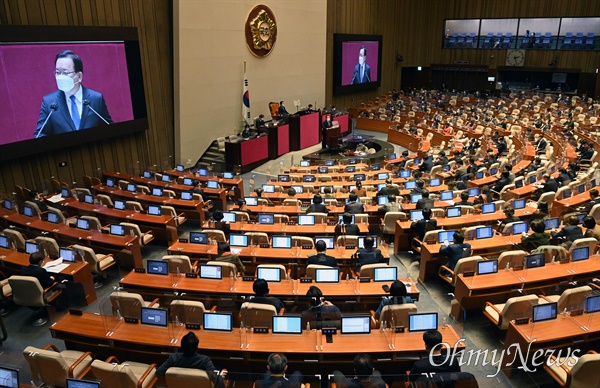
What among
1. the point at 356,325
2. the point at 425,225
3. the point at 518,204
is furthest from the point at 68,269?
the point at 518,204

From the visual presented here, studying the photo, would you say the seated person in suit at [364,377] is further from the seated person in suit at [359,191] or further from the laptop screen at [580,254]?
the seated person in suit at [359,191]

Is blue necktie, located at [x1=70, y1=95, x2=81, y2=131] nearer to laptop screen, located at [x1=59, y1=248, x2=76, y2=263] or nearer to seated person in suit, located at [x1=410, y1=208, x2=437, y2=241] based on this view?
laptop screen, located at [x1=59, y1=248, x2=76, y2=263]

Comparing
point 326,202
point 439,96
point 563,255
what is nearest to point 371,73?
point 439,96

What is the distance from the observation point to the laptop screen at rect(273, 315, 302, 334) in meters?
5.64

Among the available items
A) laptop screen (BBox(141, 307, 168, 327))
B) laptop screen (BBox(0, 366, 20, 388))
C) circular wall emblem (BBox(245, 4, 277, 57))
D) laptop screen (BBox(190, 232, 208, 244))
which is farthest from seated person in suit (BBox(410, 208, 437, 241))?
circular wall emblem (BBox(245, 4, 277, 57))

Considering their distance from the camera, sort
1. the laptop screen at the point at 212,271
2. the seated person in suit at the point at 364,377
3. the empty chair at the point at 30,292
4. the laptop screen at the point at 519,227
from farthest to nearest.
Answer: the laptop screen at the point at 519,227, the laptop screen at the point at 212,271, the empty chair at the point at 30,292, the seated person in suit at the point at 364,377

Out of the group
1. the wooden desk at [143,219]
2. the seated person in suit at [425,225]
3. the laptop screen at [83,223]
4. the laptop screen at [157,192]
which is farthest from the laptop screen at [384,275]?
the laptop screen at [157,192]

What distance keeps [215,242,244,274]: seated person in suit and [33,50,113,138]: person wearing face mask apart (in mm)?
8065

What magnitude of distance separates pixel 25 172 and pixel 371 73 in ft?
72.8

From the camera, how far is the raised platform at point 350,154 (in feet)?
63.7

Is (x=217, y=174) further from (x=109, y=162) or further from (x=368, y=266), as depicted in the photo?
(x=368, y=266)

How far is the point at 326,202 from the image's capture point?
440 inches

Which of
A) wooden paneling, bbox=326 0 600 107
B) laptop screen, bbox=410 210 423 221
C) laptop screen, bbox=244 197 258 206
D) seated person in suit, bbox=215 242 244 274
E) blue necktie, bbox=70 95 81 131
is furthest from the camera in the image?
wooden paneling, bbox=326 0 600 107

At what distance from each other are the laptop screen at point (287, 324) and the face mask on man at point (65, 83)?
10995 mm
